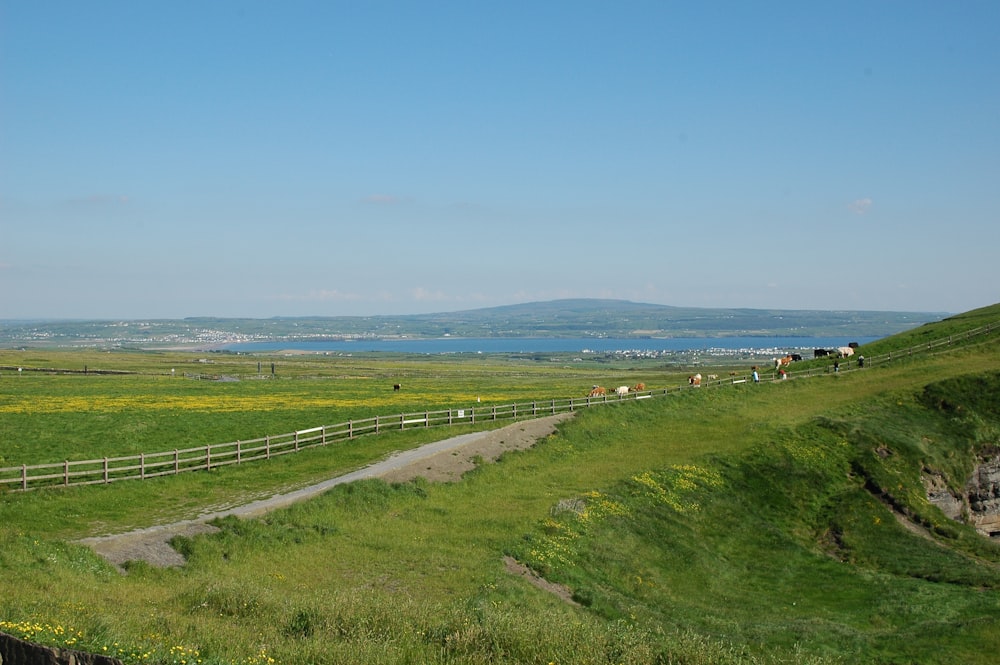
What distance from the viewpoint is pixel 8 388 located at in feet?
268

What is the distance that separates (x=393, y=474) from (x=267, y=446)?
23.5 ft

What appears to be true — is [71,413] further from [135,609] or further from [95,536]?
[135,609]

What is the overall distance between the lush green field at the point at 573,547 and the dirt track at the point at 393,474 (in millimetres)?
918

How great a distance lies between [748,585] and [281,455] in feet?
72.7

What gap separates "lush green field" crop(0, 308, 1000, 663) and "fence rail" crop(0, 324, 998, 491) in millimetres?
1173

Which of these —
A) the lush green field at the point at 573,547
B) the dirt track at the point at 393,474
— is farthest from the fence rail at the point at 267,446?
the dirt track at the point at 393,474

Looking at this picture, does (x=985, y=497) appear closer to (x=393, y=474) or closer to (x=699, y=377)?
(x=699, y=377)

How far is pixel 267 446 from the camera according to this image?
130ft

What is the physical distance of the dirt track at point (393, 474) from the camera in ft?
78.1

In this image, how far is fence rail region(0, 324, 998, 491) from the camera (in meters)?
32.7

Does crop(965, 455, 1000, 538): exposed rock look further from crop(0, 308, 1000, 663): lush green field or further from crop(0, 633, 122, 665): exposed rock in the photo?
crop(0, 633, 122, 665): exposed rock

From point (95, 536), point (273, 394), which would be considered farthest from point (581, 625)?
point (273, 394)

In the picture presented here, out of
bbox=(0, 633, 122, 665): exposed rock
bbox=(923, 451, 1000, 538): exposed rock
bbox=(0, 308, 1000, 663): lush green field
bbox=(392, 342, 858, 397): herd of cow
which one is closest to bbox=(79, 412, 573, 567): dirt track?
bbox=(0, 308, 1000, 663): lush green field

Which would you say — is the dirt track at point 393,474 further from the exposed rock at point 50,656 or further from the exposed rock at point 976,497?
the exposed rock at point 976,497
